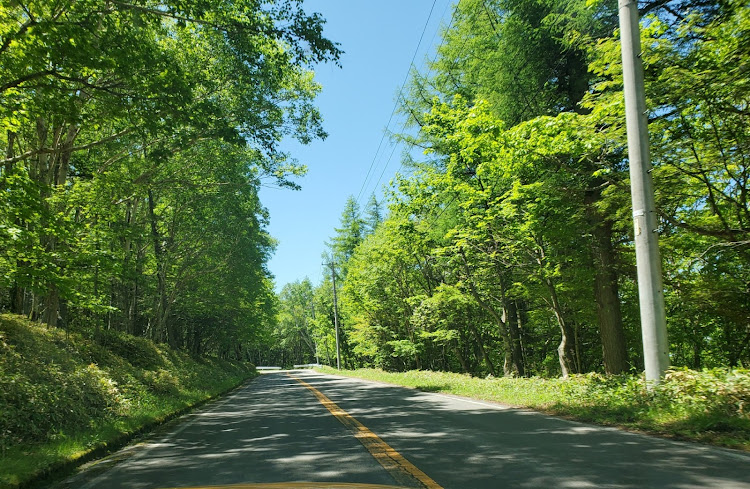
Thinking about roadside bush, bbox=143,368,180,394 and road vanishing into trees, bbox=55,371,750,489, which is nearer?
road vanishing into trees, bbox=55,371,750,489

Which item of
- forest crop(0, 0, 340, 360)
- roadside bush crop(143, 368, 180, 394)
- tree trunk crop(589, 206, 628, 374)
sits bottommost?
roadside bush crop(143, 368, 180, 394)

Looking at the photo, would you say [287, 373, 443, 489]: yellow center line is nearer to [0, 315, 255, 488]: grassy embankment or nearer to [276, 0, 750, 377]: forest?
[0, 315, 255, 488]: grassy embankment

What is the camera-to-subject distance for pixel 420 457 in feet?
18.2

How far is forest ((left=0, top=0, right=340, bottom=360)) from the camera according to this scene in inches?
277

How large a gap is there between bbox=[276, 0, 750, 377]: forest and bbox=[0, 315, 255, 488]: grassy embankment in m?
9.99

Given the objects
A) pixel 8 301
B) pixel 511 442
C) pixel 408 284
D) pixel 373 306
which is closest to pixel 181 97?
pixel 511 442

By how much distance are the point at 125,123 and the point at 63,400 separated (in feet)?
18.3

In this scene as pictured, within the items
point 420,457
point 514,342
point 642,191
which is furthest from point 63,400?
point 514,342

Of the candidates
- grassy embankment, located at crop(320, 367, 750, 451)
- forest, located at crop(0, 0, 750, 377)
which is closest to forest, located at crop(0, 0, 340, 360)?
forest, located at crop(0, 0, 750, 377)

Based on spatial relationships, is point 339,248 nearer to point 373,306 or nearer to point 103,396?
point 373,306

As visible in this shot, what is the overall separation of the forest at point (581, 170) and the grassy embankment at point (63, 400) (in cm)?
999

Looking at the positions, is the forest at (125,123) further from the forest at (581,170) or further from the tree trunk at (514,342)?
the tree trunk at (514,342)

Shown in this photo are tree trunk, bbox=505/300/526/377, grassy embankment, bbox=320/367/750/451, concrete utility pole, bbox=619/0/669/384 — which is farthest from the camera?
tree trunk, bbox=505/300/526/377

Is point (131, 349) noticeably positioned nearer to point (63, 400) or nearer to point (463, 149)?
point (63, 400)
